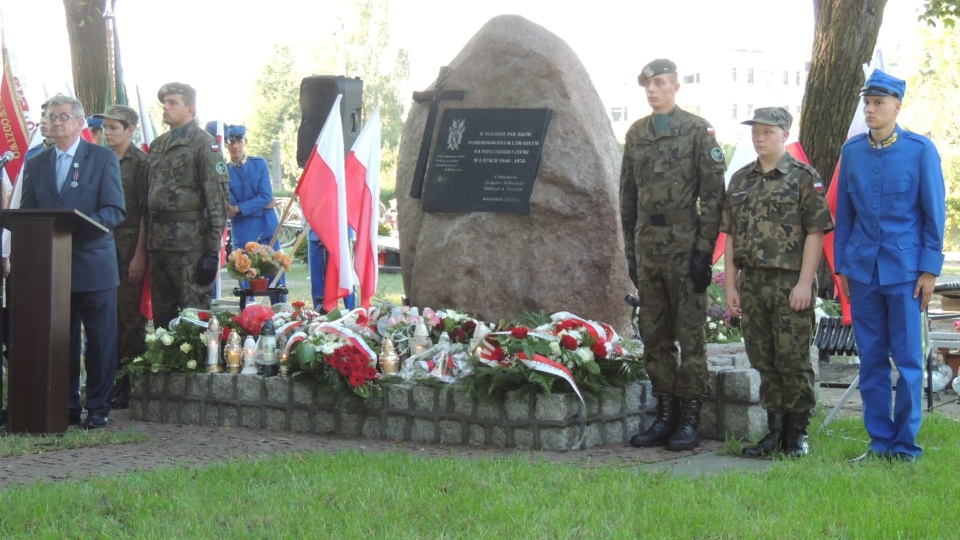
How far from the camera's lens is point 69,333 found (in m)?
6.66

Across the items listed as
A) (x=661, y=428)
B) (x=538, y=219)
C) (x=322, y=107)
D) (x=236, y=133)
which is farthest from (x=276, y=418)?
(x=322, y=107)

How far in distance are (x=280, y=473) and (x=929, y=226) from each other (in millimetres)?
3129

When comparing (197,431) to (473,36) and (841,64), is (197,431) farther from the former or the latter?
(841,64)

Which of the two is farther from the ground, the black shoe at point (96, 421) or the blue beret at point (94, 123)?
the blue beret at point (94, 123)

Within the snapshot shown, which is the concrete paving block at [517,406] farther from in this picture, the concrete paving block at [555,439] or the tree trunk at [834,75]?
the tree trunk at [834,75]

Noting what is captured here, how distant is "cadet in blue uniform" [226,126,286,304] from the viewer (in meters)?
11.9

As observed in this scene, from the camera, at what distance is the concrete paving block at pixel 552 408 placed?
5.93m

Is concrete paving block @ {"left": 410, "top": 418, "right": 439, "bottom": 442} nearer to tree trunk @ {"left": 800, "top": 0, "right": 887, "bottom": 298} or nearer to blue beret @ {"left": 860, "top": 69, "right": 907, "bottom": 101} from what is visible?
blue beret @ {"left": 860, "top": 69, "right": 907, "bottom": 101}

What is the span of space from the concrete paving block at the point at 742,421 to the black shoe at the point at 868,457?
80 cm

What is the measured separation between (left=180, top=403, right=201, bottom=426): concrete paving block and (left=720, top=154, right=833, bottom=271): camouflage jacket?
11.2 ft

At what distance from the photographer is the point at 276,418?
6.81 meters

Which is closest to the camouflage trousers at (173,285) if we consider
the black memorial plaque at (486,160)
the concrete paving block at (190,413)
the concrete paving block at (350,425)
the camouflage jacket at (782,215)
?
the concrete paving block at (190,413)

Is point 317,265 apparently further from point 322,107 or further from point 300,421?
point 300,421

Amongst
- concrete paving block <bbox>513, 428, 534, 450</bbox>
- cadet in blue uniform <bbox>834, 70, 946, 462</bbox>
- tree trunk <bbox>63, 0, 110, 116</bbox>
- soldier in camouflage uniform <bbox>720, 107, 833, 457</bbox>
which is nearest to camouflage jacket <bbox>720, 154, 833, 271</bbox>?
soldier in camouflage uniform <bbox>720, 107, 833, 457</bbox>
